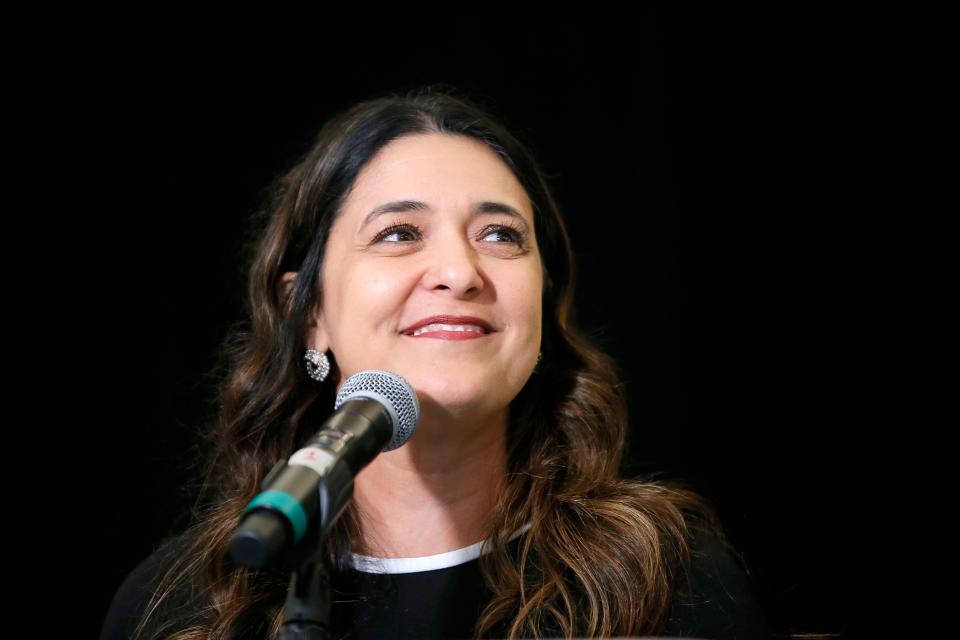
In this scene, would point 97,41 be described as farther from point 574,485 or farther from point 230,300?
point 574,485

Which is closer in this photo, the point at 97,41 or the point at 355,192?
the point at 355,192

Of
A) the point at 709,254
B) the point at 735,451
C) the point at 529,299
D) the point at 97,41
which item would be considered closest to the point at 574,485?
the point at 529,299

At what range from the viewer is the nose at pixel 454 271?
158cm

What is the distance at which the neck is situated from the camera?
1713mm

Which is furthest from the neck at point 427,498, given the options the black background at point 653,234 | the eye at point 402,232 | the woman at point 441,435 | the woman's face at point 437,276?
the black background at point 653,234

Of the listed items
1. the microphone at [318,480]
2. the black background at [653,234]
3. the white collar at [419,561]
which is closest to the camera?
the microphone at [318,480]

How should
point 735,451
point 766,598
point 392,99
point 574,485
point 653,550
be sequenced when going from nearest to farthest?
point 653,550 < point 574,485 < point 392,99 < point 766,598 < point 735,451

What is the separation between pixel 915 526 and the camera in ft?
7.20

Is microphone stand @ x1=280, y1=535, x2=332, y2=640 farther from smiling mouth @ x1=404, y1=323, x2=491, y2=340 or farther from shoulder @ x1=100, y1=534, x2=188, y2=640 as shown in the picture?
shoulder @ x1=100, y1=534, x2=188, y2=640

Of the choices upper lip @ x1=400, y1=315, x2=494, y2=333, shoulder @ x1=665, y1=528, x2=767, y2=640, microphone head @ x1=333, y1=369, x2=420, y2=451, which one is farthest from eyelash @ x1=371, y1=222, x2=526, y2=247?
shoulder @ x1=665, y1=528, x2=767, y2=640

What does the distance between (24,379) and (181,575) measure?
804mm

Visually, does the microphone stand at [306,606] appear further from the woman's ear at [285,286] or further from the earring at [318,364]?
the woman's ear at [285,286]

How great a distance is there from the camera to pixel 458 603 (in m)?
1.65

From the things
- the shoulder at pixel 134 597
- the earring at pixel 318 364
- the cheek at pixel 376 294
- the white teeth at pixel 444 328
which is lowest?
the shoulder at pixel 134 597
